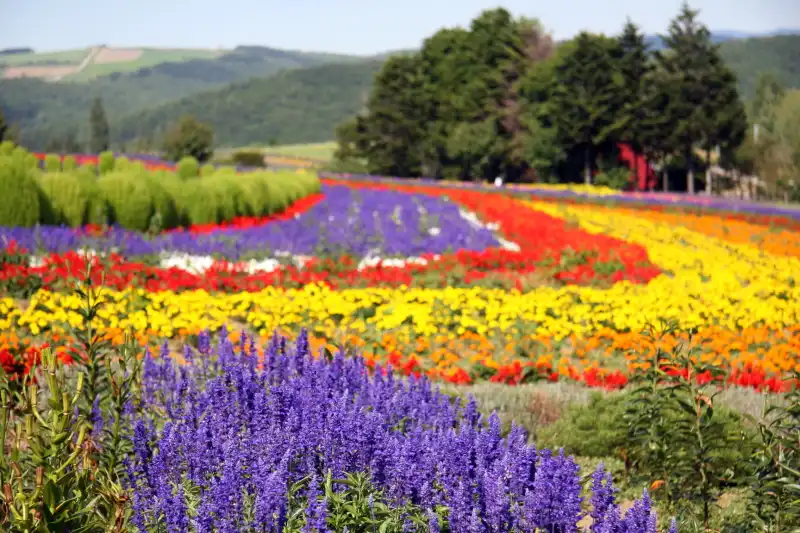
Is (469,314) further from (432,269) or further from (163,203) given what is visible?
(163,203)

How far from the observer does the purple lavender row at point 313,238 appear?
12.8 m

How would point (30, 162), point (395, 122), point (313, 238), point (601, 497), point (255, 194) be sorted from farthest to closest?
point (395, 122), point (255, 194), point (30, 162), point (313, 238), point (601, 497)

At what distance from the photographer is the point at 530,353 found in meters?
8.70

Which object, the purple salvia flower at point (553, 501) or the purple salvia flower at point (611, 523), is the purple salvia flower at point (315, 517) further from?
the purple salvia flower at point (611, 523)

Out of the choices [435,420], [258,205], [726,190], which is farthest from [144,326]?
[726,190]

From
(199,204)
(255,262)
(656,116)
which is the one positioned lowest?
(255,262)

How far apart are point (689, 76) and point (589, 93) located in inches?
205

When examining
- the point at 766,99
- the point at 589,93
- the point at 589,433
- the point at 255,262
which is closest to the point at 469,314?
the point at 589,433

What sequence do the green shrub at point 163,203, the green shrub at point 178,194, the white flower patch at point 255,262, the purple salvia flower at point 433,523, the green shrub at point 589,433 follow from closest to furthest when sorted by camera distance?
the purple salvia flower at point 433,523 → the green shrub at point 589,433 → the white flower patch at point 255,262 → the green shrub at point 163,203 → the green shrub at point 178,194

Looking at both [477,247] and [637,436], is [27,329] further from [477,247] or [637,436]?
[477,247]

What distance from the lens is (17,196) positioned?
553 inches

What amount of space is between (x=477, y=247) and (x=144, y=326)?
8051mm

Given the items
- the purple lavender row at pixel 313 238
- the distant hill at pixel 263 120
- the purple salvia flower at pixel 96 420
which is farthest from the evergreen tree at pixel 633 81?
the distant hill at pixel 263 120

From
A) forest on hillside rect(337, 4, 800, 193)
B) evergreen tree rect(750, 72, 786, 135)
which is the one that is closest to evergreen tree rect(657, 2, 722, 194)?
forest on hillside rect(337, 4, 800, 193)
